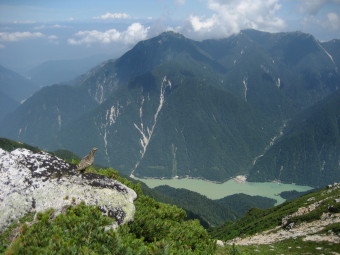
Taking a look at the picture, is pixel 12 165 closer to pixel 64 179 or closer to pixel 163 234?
pixel 64 179

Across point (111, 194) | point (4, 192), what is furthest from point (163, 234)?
point (4, 192)

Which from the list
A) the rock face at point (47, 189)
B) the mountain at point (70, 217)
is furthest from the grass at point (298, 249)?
the rock face at point (47, 189)

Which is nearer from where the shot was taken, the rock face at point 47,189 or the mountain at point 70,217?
the mountain at point 70,217

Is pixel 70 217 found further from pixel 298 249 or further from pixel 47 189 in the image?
pixel 298 249

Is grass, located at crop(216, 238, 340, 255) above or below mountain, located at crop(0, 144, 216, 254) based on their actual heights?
below

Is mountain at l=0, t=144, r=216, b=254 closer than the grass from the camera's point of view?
Yes

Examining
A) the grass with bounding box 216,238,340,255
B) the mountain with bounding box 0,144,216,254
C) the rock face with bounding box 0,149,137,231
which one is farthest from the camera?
the grass with bounding box 216,238,340,255

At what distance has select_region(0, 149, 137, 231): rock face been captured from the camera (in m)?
19.1

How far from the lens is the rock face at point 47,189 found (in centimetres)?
1911

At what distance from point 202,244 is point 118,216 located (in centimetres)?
613

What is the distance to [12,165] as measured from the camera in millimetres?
20828

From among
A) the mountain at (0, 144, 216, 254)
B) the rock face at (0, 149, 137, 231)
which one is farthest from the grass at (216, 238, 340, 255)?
the rock face at (0, 149, 137, 231)

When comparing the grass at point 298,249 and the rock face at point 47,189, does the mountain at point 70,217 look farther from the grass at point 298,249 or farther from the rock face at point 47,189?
the grass at point 298,249

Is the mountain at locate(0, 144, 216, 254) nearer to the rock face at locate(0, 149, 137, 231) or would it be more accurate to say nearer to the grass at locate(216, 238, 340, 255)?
the rock face at locate(0, 149, 137, 231)
